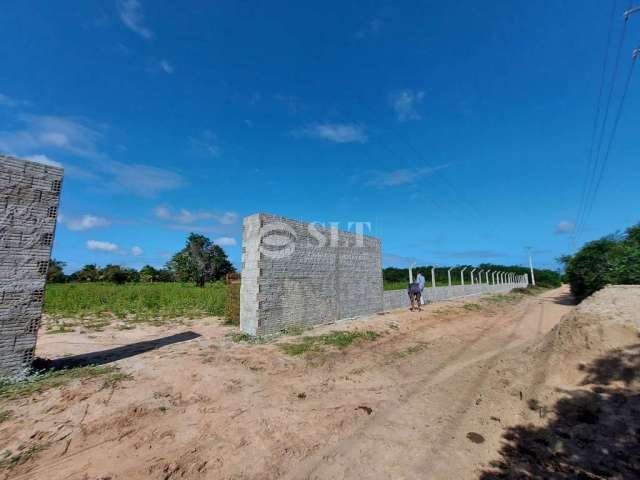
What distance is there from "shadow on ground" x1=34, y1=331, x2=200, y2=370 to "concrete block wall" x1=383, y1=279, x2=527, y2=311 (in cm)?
994

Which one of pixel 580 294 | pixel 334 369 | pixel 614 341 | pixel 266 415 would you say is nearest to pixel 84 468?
pixel 266 415

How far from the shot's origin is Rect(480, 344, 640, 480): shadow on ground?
2695 millimetres

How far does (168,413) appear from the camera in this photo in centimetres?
391

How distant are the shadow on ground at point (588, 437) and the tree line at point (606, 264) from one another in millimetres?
13661

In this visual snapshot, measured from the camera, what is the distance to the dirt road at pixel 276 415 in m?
2.87

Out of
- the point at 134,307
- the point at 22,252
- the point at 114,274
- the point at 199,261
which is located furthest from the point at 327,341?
the point at 114,274

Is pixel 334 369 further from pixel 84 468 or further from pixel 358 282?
pixel 358 282

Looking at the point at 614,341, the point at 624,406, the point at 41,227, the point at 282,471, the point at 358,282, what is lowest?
the point at 282,471

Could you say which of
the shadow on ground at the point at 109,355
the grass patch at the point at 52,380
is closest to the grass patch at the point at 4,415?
the grass patch at the point at 52,380

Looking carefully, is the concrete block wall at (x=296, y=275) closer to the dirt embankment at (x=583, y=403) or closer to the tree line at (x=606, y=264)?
the dirt embankment at (x=583, y=403)

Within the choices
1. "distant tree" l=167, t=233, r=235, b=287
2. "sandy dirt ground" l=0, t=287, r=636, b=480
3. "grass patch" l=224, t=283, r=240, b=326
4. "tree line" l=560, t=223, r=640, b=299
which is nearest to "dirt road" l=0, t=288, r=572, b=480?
"sandy dirt ground" l=0, t=287, r=636, b=480

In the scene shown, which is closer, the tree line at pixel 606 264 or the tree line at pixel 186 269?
the tree line at pixel 606 264

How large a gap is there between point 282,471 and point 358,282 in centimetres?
975

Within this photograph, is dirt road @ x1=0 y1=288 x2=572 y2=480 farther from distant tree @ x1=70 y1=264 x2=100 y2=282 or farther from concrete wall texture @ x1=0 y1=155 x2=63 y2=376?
distant tree @ x1=70 y1=264 x2=100 y2=282
